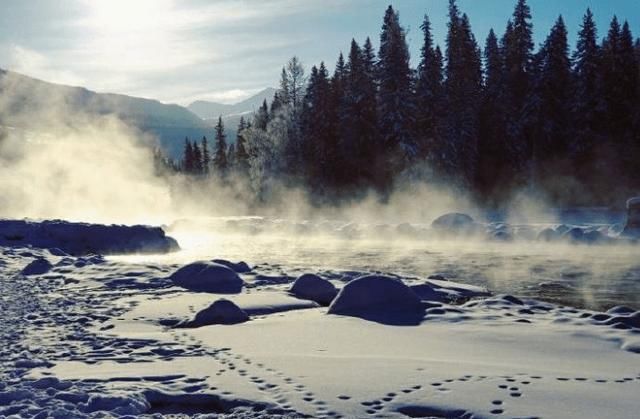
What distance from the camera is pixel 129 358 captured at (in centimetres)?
555

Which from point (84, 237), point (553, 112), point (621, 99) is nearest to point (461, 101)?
point (553, 112)

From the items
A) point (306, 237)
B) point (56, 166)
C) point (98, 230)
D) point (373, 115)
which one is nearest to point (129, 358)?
point (98, 230)

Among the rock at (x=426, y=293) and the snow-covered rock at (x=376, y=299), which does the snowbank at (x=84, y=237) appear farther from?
the snow-covered rock at (x=376, y=299)

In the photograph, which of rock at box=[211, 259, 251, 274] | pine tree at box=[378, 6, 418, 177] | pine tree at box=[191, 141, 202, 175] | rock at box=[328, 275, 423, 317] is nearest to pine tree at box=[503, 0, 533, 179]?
pine tree at box=[378, 6, 418, 177]

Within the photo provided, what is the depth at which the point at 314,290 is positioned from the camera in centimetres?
903

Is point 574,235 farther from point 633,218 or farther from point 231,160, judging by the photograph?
point 231,160

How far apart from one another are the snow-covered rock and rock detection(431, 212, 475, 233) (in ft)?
48.5

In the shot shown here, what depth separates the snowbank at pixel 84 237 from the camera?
18.2 metres

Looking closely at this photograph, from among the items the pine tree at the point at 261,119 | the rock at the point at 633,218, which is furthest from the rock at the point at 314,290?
the pine tree at the point at 261,119

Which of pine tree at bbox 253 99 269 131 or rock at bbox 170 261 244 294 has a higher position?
pine tree at bbox 253 99 269 131

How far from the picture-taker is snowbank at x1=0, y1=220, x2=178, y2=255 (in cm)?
1820

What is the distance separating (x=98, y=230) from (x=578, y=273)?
13.9m

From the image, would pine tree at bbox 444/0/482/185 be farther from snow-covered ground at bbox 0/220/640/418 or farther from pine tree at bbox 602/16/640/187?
snow-covered ground at bbox 0/220/640/418

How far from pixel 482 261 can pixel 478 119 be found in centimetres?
2688
